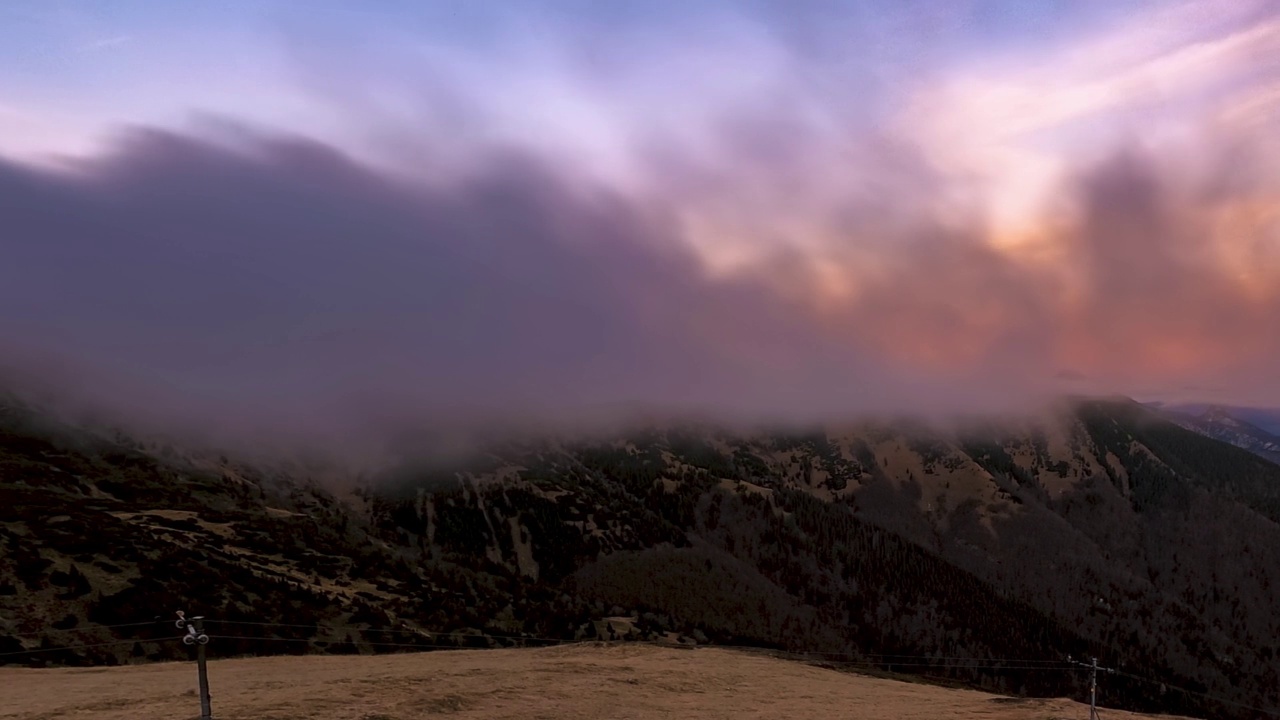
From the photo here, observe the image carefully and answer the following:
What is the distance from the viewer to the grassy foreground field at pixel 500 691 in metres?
26.1

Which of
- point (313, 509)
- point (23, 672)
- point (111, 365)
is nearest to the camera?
point (23, 672)

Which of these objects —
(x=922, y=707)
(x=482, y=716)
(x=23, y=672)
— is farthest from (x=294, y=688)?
(x=922, y=707)

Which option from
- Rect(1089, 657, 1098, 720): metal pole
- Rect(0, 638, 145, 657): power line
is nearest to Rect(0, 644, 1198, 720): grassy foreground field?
Rect(1089, 657, 1098, 720): metal pole

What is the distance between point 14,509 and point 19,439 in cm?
4915

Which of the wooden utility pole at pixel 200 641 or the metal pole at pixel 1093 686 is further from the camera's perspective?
the metal pole at pixel 1093 686

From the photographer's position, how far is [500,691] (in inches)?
1261

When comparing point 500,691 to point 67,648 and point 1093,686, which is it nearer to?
point 67,648

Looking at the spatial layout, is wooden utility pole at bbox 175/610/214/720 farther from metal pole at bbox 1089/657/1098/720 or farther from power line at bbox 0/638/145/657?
metal pole at bbox 1089/657/1098/720

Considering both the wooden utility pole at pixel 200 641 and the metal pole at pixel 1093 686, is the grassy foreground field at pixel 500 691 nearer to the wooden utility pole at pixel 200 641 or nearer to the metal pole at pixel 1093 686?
the metal pole at pixel 1093 686

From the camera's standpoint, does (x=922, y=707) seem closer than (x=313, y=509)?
Yes

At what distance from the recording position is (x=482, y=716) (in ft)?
93.0

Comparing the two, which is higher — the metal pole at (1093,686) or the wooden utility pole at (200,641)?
the wooden utility pole at (200,641)

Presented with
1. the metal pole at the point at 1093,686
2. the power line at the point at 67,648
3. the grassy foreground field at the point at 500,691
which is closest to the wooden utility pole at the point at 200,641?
the grassy foreground field at the point at 500,691

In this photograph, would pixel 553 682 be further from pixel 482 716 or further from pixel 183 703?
pixel 183 703
